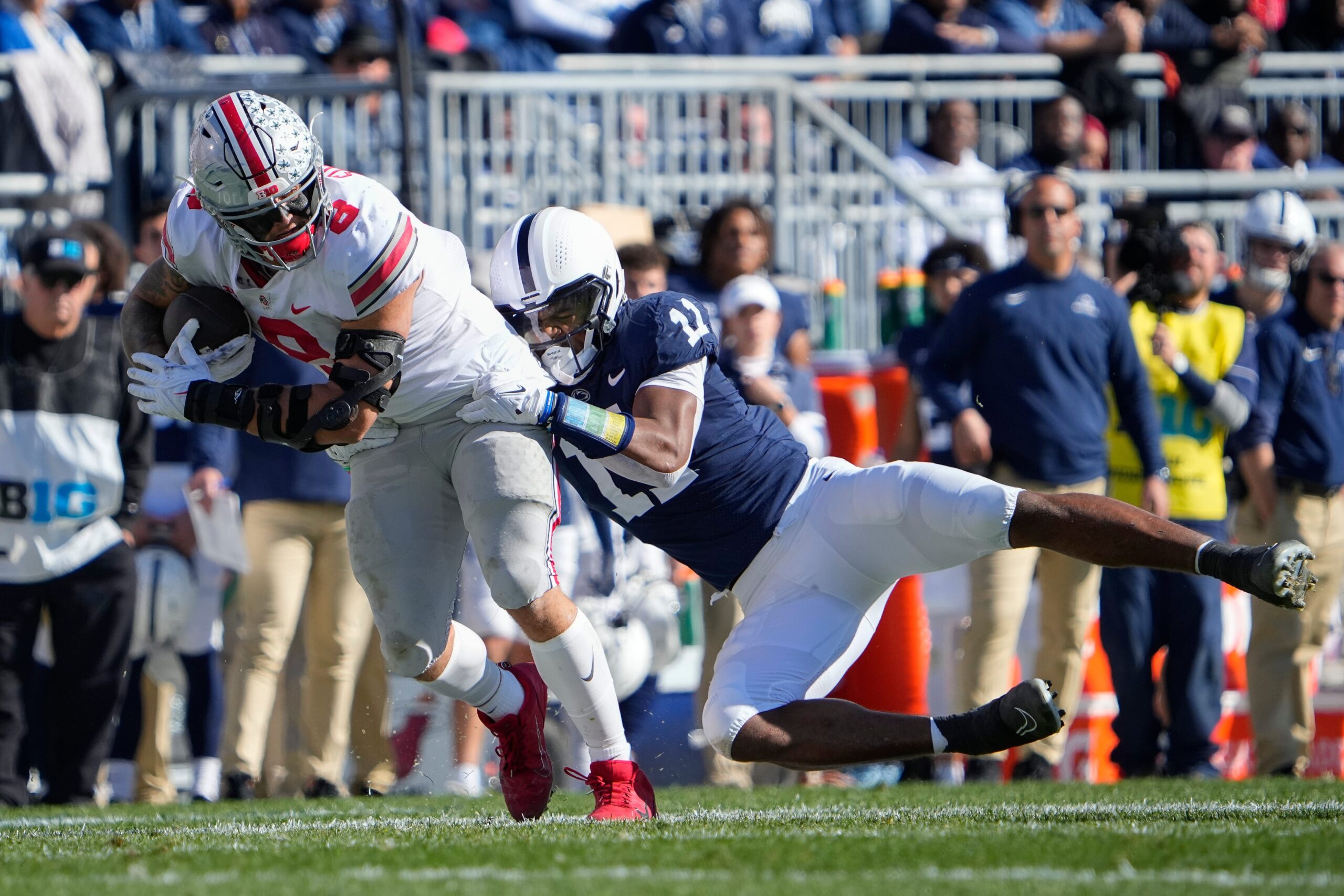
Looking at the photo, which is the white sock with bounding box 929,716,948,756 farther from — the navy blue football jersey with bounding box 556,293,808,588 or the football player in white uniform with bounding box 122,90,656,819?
the football player in white uniform with bounding box 122,90,656,819

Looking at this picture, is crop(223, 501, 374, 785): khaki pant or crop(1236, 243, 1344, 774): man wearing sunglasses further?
crop(1236, 243, 1344, 774): man wearing sunglasses

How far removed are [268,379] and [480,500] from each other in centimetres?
227

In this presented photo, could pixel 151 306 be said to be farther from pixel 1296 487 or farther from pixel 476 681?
pixel 1296 487

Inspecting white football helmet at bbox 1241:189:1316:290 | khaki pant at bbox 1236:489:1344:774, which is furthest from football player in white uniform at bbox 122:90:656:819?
white football helmet at bbox 1241:189:1316:290

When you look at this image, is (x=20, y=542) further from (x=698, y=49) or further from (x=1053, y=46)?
(x=1053, y=46)

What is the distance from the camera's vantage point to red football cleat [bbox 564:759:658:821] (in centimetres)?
452

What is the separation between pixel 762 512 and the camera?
15.0ft

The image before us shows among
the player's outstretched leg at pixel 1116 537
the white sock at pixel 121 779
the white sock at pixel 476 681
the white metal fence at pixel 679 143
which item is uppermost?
the white metal fence at pixel 679 143

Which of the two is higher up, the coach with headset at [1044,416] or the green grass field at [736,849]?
the coach with headset at [1044,416]

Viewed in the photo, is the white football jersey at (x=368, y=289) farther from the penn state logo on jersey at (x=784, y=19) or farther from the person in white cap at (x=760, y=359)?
the penn state logo on jersey at (x=784, y=19)

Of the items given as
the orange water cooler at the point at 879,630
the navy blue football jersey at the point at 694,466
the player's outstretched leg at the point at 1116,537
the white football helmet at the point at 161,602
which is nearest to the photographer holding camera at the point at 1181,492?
the orange water cooler at the point at 879,630

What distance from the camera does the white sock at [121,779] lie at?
688 centimetres

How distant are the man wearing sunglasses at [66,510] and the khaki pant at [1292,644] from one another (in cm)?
425

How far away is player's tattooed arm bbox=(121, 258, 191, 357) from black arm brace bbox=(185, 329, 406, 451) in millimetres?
325
